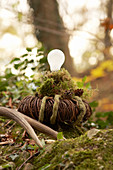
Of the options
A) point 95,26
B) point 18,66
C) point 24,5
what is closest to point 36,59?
point 18,66

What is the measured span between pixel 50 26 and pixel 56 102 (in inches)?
82.5

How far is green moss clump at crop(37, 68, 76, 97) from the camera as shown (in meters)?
1.18

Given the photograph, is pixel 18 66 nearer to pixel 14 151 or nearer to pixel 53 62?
pixel 53 62

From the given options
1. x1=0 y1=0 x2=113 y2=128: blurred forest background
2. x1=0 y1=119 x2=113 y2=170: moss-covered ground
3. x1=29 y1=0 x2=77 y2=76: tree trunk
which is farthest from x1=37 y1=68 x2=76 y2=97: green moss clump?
x1=29 y1=0 x2=77 y2=76: tree trunk

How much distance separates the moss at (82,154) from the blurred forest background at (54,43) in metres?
0.67

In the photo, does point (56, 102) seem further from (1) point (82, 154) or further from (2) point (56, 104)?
(1) point (82, 154)

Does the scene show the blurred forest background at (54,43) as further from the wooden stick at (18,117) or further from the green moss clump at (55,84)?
the wooden stick at (18,117)

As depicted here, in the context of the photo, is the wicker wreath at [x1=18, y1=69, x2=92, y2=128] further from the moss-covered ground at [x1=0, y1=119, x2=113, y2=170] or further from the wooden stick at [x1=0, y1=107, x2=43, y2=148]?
the moss-covered ground at [x1=0, y1=119, x2=113, y2=170]

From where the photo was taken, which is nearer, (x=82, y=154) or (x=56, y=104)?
(x=82, y=154)

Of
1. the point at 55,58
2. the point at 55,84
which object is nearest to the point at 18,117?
the point at 55,84

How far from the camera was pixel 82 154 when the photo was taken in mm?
590

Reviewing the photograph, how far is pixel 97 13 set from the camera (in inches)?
149

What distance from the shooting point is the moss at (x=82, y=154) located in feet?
1.82

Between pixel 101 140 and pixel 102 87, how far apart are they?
13.8 ft
